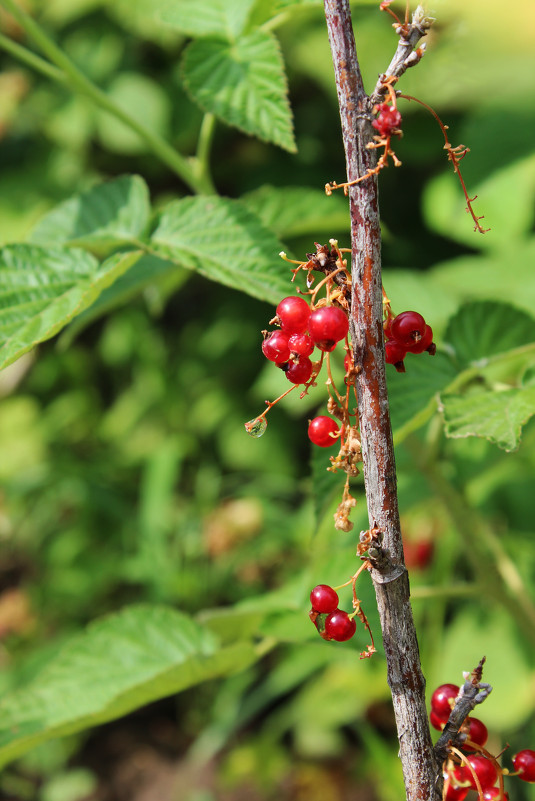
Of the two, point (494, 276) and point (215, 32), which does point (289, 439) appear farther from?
point (215, 32)

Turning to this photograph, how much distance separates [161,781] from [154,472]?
110 cm

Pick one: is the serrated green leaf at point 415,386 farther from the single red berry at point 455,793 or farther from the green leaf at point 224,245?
the single red berry at point 455,793

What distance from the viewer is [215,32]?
1.10m

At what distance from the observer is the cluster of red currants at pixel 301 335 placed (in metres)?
0.56

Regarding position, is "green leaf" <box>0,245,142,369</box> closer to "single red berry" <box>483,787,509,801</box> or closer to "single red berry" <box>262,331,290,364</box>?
"single red berry" <box>262,331,290,364</box>

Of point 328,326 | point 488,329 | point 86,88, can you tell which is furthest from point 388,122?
point 86,88

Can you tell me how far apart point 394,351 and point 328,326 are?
4.0 inches

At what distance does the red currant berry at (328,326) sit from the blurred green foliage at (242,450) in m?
0.67

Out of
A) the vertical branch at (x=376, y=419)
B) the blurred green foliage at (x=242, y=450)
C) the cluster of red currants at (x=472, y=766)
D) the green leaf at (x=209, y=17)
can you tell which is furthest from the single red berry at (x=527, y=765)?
the green leaf at (x=209, y=17)

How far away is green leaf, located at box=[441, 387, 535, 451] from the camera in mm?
835

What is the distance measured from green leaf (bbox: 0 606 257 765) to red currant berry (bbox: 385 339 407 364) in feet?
2.08

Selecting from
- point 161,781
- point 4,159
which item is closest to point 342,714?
point 161,781

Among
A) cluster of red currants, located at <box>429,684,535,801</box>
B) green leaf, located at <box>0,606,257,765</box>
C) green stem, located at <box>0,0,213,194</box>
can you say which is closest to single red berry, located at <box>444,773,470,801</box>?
cluster of red currants, located at <box>429,684,535,801</box>

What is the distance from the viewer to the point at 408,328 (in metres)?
0.61
